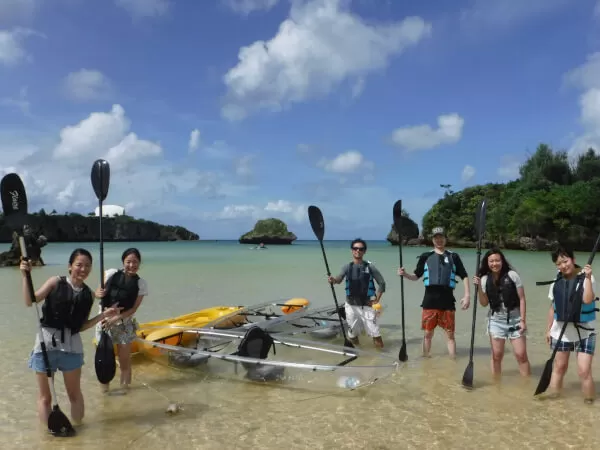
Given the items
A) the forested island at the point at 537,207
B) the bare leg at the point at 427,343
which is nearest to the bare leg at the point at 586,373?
the bare leg at the point at 427,343

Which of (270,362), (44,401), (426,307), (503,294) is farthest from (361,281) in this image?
(44,401)

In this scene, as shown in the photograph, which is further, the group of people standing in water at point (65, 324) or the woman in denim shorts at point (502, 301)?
the woman in denim shorts at point (502, 301)

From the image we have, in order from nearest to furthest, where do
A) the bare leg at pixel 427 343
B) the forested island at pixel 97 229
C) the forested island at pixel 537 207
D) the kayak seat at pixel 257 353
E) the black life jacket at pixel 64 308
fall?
the black life jacket at pixel 64 308
the kayak seat at pixel 257 353
the bare leg at pixel 427 343
the forested island at pixel 537 207
the forested island at pixel 97 229

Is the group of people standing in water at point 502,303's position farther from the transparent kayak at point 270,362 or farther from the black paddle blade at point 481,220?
the transparent kayak at point 270,362

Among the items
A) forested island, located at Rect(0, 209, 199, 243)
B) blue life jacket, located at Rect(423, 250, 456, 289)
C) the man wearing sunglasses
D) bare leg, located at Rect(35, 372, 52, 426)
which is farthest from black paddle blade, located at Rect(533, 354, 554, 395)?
forested island, located at Rect(0, 209, 199, 243)

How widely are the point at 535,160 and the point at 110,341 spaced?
65.7m

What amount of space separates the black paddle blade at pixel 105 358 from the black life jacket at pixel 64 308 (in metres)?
1.04

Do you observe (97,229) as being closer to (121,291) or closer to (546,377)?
(121,291)

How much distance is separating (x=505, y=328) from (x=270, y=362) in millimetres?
2662

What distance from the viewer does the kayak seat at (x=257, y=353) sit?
5.29 meters

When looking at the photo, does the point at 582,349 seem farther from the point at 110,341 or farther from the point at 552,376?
the point at 110,341

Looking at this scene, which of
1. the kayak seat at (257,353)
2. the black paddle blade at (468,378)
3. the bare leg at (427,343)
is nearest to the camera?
the black paddle blade at (468,378)

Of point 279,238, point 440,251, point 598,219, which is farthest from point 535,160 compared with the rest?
point 440,251

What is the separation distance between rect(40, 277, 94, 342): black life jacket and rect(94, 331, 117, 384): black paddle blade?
41.1 inches
